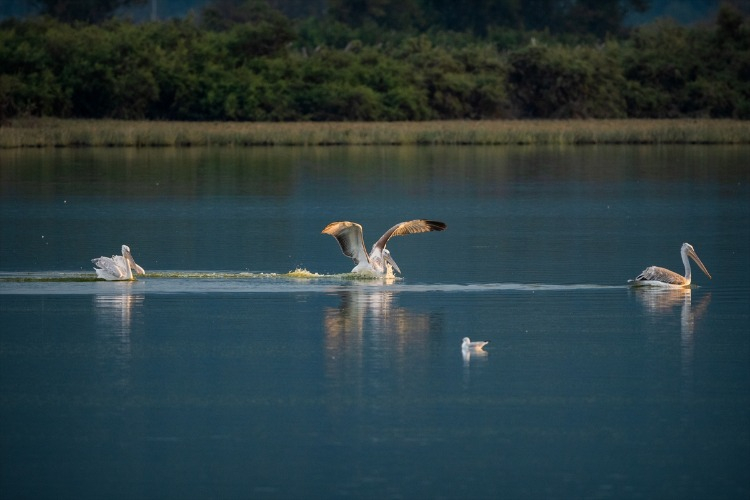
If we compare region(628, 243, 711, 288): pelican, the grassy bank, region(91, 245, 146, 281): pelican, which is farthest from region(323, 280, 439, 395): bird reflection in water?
the grassy bank

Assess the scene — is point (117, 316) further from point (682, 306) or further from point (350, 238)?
point (682, 306)

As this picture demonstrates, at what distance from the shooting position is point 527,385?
11828 mm

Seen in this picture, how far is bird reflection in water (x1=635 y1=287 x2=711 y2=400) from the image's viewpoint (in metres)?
13.4

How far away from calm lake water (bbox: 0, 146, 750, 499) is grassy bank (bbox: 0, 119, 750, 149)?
22267 mm

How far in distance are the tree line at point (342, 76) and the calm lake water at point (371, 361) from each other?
A: 29.2 meters

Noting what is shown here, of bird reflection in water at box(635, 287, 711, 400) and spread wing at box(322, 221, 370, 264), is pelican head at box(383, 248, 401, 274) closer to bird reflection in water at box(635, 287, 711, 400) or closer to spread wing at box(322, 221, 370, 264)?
spread wing at box(322, 221, 370, 264)

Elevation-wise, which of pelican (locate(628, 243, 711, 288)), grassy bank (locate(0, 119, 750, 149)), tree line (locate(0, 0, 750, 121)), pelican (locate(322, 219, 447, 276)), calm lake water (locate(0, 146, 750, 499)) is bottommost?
calm lake water (locate(0, 146, 750, 499))

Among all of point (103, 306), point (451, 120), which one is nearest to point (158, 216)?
point (103, 306)

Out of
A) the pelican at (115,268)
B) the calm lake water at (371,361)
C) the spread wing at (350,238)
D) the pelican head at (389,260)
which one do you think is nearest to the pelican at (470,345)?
the calm lake water at (371,361)

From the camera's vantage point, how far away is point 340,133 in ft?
164

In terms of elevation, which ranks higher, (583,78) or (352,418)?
(583,78)

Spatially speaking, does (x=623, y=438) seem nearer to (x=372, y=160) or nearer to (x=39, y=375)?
(x=39, y=375)

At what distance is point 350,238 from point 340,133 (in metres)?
33.2

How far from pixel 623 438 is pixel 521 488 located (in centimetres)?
129
